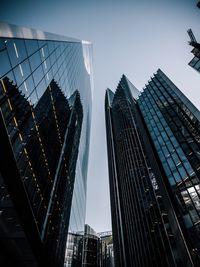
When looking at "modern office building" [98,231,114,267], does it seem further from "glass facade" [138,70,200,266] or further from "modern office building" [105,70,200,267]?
"glass facade" [138,70,200,266]

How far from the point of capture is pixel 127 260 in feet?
188

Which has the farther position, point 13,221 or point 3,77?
point 13,221

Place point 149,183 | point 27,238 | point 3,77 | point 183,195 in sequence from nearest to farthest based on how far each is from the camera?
point 3,77 < point 27,238 < point 183,195 < point 149,183

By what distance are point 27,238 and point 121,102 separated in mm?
90535

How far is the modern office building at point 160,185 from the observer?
27797mm

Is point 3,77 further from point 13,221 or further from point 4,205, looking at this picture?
point 13,221

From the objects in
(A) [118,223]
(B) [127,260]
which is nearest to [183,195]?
(B) [127,260]

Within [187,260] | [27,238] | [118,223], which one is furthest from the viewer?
[118,223]

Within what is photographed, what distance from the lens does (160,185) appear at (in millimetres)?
35469

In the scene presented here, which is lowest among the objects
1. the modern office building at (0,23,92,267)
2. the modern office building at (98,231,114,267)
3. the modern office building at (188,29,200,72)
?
the modern office building at (0,23,92,267)

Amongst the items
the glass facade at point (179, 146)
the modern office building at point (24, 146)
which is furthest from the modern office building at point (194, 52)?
the modern office building at point (24, 146)

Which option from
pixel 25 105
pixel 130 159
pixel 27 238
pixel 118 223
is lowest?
pixel 27 238

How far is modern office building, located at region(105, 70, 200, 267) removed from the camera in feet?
91.2

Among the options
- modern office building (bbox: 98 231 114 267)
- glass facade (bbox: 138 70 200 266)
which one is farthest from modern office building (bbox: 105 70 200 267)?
modern office building (bbox: 98 231 114 267)
